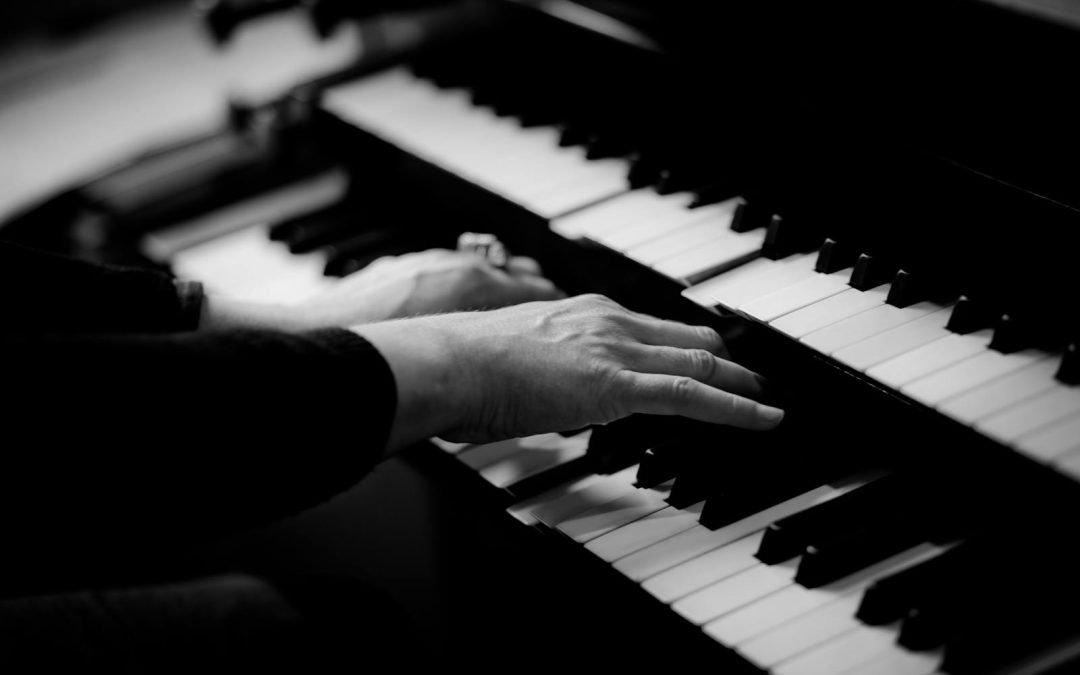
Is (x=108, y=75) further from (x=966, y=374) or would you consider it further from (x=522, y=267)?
(x=966, y=374)

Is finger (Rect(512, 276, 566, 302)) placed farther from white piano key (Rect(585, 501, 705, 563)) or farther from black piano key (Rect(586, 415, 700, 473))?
white piano key (Rect(585, 501, 705, 563))

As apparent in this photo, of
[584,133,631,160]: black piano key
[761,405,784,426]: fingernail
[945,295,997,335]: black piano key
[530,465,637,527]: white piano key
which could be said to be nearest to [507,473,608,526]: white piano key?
[530,465,637,527]: white piano key

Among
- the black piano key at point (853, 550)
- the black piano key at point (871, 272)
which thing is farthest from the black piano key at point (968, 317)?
the black piano key at point (853, 550)

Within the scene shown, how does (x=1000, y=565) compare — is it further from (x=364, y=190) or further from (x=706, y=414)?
(x=364, y=190)

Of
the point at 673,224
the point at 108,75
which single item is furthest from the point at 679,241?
the point at 108,75

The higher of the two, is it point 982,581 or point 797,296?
point 797,296

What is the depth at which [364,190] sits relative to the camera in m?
2.05

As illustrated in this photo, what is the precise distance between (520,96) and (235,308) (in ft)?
2.00

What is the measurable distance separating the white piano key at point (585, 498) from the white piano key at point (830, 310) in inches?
9.7

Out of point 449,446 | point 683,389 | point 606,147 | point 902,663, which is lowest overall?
point 449,446

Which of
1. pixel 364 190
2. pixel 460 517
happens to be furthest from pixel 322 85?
pixel 460 517

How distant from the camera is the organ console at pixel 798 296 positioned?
1.09 m

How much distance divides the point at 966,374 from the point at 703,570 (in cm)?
33

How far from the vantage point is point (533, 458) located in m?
1.39
